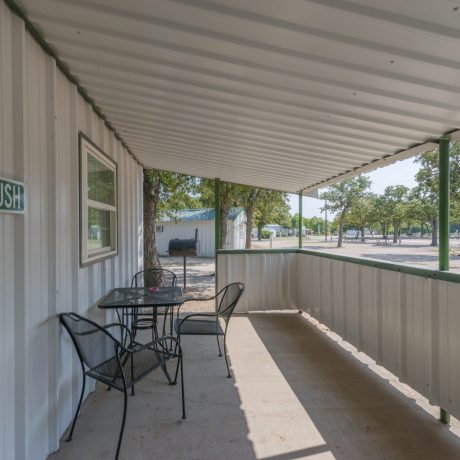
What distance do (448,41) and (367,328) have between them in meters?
2.51

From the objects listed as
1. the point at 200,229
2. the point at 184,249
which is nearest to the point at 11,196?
the point at 184,249

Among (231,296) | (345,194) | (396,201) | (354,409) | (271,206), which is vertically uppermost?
(345,194)

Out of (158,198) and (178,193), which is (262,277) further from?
(178,193)

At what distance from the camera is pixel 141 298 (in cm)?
300

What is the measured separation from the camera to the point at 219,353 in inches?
141

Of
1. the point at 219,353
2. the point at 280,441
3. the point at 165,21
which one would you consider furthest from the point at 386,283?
the point at 165,21

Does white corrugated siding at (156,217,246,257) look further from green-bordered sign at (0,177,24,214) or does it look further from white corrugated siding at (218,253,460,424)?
green-bordered sign at (0,177,24,214)

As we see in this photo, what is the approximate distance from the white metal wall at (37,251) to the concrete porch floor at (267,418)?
341 mm

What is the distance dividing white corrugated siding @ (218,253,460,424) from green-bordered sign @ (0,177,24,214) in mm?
2561

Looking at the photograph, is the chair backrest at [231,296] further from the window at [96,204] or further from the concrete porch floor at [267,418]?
the window at [96,204]

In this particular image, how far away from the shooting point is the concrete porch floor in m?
2.02

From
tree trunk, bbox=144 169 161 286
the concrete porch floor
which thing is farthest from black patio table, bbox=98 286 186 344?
tree trunk, bbox=144 169 161 286

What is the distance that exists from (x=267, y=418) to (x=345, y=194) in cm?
2425

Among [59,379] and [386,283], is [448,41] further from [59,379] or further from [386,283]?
[59,379]
